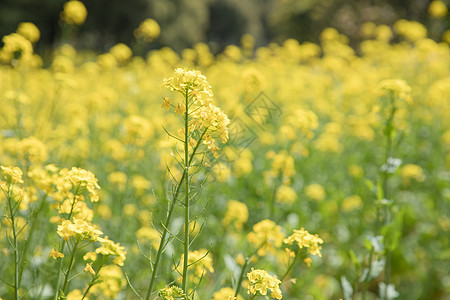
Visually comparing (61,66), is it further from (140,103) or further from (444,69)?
(444,69)

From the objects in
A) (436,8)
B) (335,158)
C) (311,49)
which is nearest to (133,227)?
(335,158)

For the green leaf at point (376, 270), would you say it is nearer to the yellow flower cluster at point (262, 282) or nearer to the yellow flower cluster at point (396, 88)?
the yellow flower cluster at point (262, 282)

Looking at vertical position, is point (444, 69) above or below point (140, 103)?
above

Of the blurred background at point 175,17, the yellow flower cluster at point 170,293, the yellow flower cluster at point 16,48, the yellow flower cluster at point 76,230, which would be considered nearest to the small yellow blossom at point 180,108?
the yellow flower cluster at point 76,230

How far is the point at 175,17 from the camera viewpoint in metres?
17.5

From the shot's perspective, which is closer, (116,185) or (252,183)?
(116,185)

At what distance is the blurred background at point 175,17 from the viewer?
574 inches

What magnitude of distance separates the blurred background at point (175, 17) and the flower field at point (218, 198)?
916 centimetres

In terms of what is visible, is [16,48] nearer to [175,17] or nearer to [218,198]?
[218,198]

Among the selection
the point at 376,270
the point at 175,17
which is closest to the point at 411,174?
the point at 376,270

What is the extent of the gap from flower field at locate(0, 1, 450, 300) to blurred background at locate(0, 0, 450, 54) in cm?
916

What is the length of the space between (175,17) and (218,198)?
15.3 meters

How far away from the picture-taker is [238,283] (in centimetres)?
162

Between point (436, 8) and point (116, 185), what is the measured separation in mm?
6071
